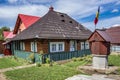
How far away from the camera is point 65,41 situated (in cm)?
2070

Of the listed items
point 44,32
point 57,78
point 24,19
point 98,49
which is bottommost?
point 57,78

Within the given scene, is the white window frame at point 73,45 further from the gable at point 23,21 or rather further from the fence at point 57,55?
the gable at point 23,21

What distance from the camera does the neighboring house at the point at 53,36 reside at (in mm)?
18406

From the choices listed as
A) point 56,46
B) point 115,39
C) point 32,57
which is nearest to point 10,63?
point 32,57

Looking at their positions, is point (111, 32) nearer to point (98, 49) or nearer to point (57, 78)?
point (98, 49)

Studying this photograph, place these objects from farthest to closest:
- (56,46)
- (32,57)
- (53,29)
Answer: (53,29), (56,46), (32,57)

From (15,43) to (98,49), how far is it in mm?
17702

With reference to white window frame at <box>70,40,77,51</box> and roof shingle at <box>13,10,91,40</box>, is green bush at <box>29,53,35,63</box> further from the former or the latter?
white window frame at <box>70,40,77,51</box>

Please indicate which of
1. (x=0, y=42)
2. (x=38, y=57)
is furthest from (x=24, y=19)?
(x=38, y=57)

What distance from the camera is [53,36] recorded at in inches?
744

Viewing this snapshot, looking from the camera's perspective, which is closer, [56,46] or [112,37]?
[56,46]

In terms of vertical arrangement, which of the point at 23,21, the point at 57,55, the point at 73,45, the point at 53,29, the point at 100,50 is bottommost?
the point at 57,55

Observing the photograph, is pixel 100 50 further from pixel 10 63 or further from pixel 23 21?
pixel 23 21

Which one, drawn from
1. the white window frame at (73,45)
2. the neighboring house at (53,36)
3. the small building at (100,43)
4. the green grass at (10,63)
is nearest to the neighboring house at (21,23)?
the neighboring house at (53,36)
